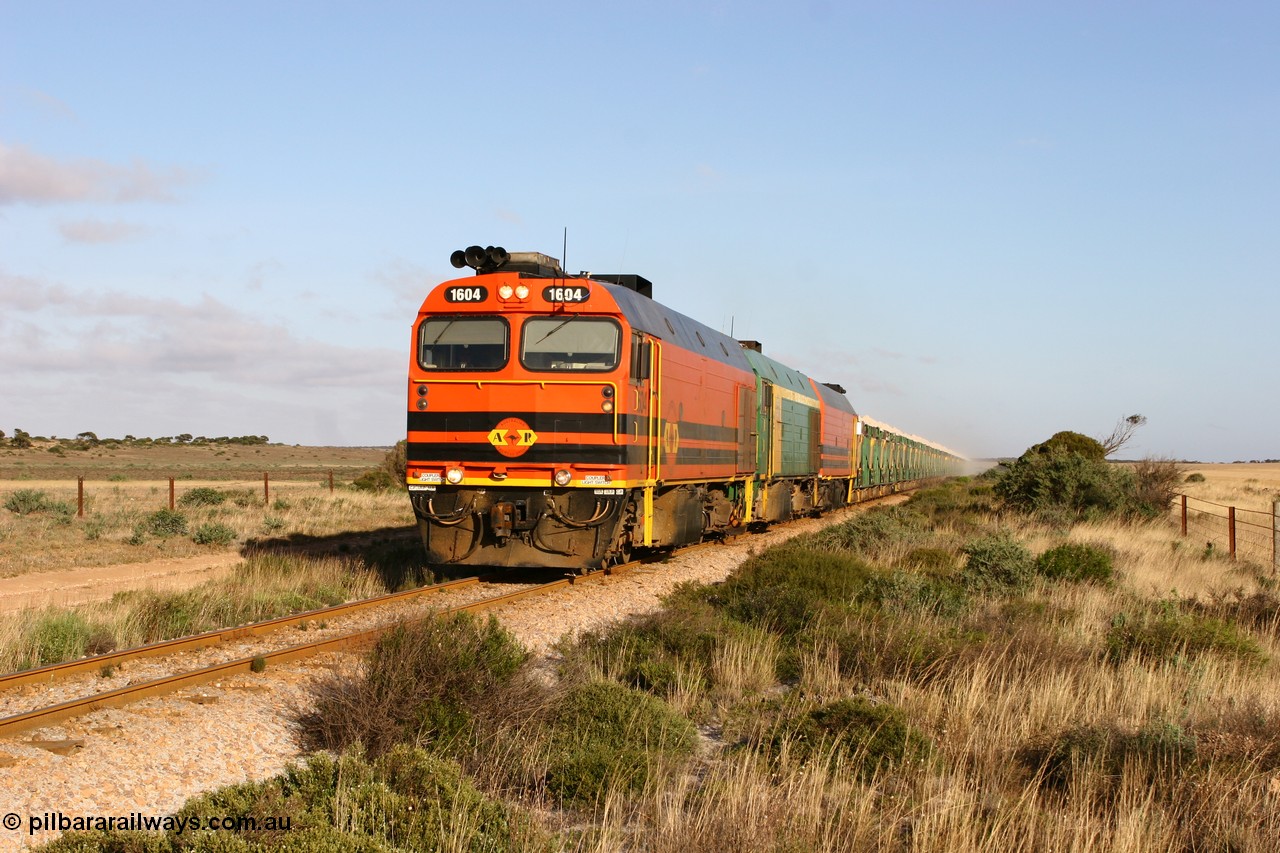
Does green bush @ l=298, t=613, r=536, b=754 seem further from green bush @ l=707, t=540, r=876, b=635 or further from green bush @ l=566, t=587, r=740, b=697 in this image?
green bush @ l=707, t=540, r=876, b=635

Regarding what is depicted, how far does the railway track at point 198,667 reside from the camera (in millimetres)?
7386

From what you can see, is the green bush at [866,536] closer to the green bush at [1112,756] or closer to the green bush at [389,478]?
the green bush at [1112,756]

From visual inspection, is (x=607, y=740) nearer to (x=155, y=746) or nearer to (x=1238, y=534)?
(x=155, y=746)

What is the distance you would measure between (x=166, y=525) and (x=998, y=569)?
20.1 m

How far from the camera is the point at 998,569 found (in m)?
14.6

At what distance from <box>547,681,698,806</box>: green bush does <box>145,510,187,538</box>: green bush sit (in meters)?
20.6

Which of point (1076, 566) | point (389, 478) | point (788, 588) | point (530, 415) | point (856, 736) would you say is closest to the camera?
point (856, 736)

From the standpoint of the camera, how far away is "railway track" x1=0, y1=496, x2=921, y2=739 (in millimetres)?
7386

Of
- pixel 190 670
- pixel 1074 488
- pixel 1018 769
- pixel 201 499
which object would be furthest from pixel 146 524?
pixel 1018 769

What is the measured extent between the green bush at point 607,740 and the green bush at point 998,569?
297 inches

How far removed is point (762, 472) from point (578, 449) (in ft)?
32.2

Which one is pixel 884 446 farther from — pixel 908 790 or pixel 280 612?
pixel 908 790

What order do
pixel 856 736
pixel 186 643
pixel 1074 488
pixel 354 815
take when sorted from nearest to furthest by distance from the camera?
1. pixel 354 815
2. pixel 856 736
3. pixel 186 643
4. pixel 1074 488

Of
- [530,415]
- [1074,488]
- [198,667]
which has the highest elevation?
[530,415]
